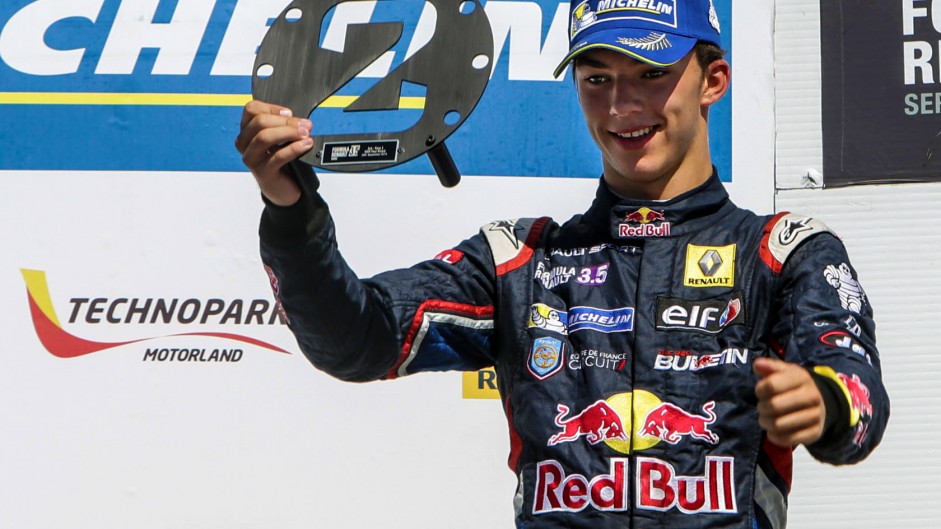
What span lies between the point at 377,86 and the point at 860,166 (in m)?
1.31

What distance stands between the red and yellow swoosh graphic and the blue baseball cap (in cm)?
112

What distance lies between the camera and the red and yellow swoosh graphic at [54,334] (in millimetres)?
2369

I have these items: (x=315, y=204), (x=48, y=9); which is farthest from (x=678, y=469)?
(x=48, y=9)

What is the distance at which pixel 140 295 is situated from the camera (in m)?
2.39

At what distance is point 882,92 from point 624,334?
49.3 inches

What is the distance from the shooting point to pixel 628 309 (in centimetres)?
140

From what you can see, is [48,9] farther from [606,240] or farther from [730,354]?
[730,354]

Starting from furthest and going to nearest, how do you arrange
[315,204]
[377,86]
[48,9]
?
1. [48,9]
2. [377,86]
3. [315,204]

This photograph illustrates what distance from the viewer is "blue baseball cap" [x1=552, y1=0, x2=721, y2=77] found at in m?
1.43

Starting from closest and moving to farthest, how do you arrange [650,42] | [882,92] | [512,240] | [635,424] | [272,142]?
[272,142] → [635,424] → [650,42] → [512,240] → [882,92]

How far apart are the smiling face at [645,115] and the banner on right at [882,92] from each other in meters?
0.98

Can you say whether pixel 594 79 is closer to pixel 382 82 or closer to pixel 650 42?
pixel 650 42

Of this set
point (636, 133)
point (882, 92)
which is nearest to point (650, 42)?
point (636, 133)

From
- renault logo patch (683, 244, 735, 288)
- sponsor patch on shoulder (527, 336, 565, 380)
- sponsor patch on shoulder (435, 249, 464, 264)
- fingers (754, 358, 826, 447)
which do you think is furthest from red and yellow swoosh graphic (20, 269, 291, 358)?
fingers (754, 358, 826, 447)
